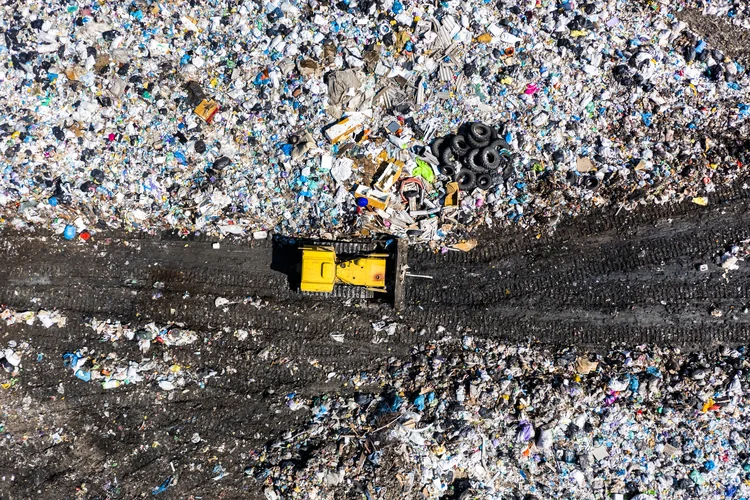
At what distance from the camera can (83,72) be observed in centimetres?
580

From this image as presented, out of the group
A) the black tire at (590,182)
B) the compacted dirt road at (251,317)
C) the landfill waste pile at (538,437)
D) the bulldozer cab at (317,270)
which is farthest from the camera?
the black tire at (590,182)

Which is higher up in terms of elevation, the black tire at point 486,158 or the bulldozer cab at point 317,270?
the black tire at point 486,158

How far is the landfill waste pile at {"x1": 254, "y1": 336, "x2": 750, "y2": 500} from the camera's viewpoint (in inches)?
214

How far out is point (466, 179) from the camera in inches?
230

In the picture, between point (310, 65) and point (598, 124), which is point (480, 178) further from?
point (310, 65)

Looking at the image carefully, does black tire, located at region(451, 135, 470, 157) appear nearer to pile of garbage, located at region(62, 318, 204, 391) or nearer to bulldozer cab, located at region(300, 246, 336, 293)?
bulldozer cab, located at region(300, 246, 336, 293)

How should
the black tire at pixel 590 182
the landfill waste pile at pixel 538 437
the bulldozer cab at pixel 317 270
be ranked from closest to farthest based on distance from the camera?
the bulldozer cab at pixel 317 270 → the landfill waste pile at pixel 538 437 → the black tire at pixel 590 182

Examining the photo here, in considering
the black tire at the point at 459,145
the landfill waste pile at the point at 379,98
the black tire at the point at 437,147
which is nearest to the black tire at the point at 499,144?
the landfill waste pile at the point at 379,98

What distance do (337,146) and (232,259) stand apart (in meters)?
1.82

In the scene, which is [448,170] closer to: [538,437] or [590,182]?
[590,182]

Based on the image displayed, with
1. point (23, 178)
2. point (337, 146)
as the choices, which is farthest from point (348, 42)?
point (23, 178)

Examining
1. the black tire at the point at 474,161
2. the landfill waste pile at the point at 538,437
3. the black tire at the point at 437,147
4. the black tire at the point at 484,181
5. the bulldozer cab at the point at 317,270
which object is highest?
the black tire at the point at 437,147

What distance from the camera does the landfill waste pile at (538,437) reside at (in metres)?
5.44

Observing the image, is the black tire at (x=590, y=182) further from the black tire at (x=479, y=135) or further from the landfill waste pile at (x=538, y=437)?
the landfill waste pile at (x=538, y=437)
